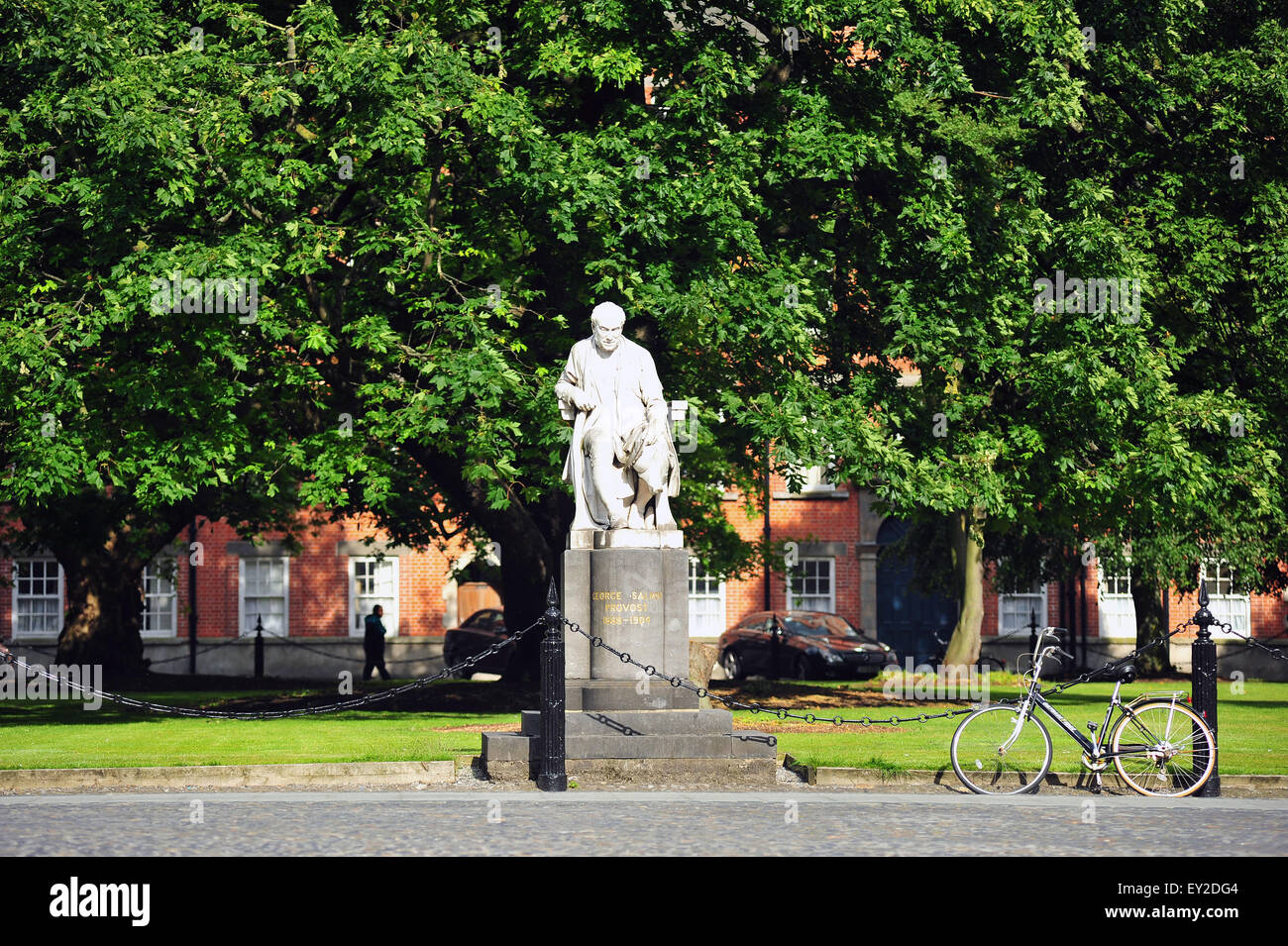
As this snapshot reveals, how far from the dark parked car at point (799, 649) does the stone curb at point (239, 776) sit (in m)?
21.1

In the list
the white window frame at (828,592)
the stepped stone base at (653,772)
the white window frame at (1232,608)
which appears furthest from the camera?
the white window frame at (828,592)

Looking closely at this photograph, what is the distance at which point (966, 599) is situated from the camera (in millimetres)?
32750

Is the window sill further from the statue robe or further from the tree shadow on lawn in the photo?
the statue robe

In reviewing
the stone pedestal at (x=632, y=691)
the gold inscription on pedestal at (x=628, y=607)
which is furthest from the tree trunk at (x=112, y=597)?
the gold inscription on pedestal at (x=628, y=607)

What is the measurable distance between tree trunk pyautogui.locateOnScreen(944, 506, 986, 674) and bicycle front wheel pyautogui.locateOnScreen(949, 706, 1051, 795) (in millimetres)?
18648

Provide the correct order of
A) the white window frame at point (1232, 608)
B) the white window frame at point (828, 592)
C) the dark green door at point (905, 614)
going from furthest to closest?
the dark green door at point (905, 614) → the white window frame at point (828, 592) → the white window frame at point (1232, 608)

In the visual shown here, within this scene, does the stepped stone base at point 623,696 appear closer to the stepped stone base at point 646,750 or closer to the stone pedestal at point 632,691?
the stone pedestal at point 632,691

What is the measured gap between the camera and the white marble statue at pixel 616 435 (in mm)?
14312

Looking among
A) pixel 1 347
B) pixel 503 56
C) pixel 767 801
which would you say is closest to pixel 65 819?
pixel 767 801

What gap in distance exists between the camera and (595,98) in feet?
71.3

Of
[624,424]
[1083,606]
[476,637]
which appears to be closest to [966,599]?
[1083,606]

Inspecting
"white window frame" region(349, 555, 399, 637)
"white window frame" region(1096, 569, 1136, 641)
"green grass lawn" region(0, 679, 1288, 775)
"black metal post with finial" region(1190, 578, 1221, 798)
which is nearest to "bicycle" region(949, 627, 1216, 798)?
"black metal post with finial" region(1190, 578, 1221, 798)

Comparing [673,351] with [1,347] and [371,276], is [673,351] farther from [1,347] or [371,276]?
[1,347]

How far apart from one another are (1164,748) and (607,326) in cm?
582
